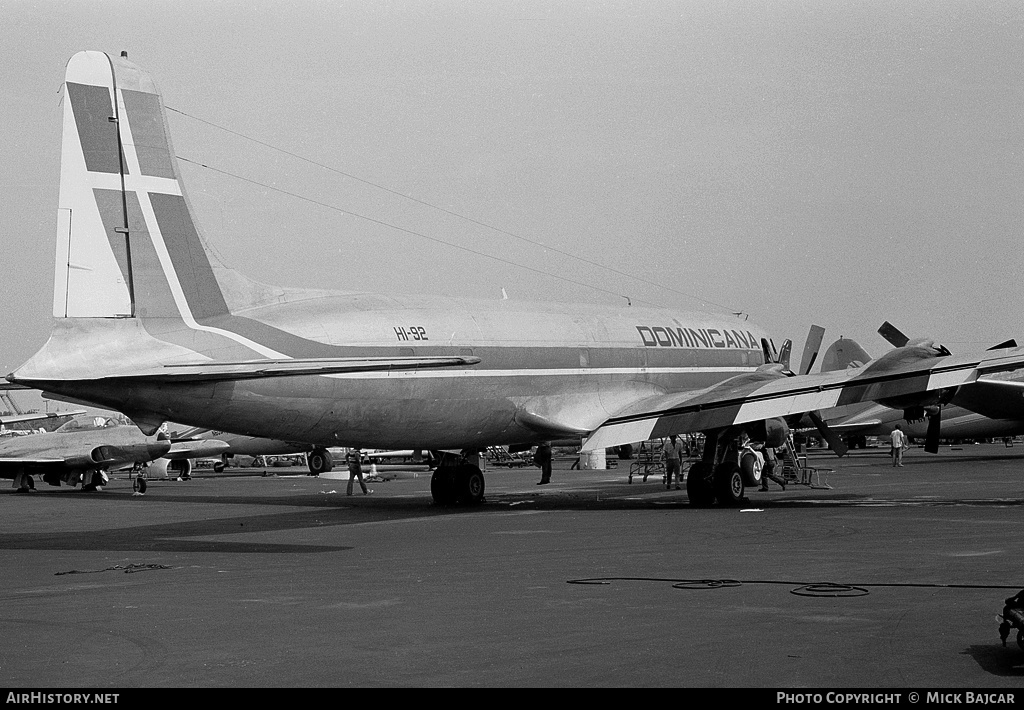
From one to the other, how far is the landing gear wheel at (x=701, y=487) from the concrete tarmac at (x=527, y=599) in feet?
4.44

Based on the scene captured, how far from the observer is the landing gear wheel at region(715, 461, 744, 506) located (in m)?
24.8

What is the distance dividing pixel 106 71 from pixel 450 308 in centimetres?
854

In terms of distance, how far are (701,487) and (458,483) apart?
571cm

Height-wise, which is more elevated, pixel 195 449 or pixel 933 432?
pixel 933 432

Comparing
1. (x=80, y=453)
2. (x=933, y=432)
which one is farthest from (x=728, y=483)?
(x=80, y=453)

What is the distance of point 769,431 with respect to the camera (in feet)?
85.6

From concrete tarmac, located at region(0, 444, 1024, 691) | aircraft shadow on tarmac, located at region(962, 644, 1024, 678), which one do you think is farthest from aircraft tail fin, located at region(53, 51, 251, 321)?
aircraft shadow on tarmac, located at region(962, 644, 1024, 678)

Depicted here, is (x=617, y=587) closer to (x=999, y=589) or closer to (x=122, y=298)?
(x=999, y=589)

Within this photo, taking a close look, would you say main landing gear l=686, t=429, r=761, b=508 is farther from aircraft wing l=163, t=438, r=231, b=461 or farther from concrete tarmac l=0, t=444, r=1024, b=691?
aircraft wing l=163, t=438, r=231, b=461

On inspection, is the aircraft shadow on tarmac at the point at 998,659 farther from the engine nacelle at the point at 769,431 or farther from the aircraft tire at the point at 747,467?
the aircraft tire at the point at 747,467

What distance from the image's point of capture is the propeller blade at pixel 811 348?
31469mm

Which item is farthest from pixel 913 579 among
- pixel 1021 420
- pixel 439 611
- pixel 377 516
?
pixel 1021 420

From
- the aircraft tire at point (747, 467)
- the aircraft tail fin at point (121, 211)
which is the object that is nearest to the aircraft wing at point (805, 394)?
the aircraft tire at point (747, 467)

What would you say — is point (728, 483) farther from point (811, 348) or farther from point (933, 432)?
point (811, 348)
